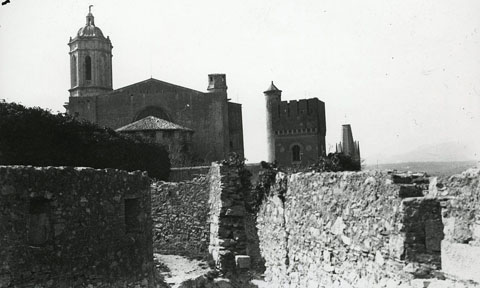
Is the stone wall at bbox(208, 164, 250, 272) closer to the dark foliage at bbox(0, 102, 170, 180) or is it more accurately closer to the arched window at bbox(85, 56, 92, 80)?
the dark foliage at bbox(0, 102, 170, 180)

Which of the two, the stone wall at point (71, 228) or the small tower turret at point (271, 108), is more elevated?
the small tower turret at point (271, 108)

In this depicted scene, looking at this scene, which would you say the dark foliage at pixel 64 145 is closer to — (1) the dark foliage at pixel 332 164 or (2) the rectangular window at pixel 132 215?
(1) the dark foliage at pixel 332 164

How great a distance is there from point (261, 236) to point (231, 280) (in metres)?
2.59

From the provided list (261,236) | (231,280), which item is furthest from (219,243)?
(261,236)

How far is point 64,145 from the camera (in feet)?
121

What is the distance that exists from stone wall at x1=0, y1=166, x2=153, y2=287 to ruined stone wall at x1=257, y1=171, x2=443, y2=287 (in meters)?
2.61

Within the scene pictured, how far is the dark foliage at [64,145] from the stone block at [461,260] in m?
27.4

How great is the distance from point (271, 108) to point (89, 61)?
21.7 meters

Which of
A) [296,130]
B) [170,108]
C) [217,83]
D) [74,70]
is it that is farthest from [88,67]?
[296,130]

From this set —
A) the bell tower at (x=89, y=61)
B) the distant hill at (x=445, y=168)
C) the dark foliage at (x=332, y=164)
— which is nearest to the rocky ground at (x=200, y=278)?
the distant hill at (x=445, y=168)

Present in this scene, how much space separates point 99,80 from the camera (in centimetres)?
7800

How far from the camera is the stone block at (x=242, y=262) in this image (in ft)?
54.6

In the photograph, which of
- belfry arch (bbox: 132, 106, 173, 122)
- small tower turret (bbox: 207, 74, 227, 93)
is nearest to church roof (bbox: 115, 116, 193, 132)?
belfry arch (bbox: 132, 106, 173, 122)

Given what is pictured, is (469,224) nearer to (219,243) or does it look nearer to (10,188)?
(10,188)
